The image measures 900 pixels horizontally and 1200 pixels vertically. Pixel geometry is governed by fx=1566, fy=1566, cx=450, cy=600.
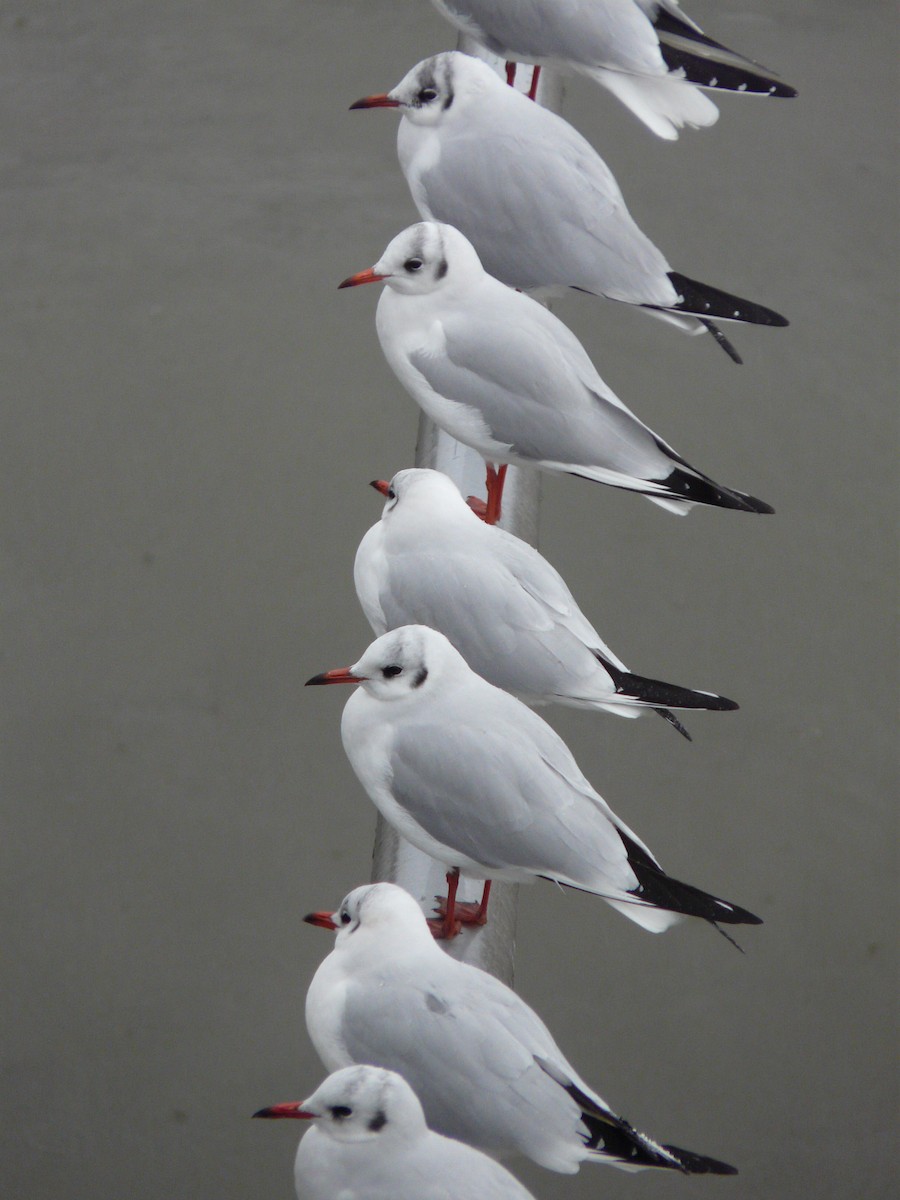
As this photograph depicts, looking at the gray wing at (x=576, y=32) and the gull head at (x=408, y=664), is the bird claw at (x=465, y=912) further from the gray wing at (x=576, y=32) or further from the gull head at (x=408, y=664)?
the gray wing at (x=576, y=32)

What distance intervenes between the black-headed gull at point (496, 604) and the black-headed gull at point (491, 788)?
0.22 feet

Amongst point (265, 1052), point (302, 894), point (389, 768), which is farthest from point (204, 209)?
point (389, 768)

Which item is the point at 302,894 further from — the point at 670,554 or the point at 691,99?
the point at 691,99

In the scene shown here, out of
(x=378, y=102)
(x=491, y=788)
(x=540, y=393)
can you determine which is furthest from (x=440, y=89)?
(x=491, y=788)

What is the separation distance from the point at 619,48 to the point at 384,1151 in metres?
1.20

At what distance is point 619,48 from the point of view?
5.49 ft

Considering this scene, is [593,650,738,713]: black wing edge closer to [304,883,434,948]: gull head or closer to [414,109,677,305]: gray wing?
[304,883,434,948]: gull head

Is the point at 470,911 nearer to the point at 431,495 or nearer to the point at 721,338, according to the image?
the point at 431,495

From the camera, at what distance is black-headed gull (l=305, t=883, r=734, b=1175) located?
98 cm

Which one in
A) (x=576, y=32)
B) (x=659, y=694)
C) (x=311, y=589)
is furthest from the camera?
(x=311, y=589)

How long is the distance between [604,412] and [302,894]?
1.11m

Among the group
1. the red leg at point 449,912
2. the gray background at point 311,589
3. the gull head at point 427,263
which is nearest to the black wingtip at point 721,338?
the gull head at point 427,263

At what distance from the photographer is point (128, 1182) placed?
204 centimetres

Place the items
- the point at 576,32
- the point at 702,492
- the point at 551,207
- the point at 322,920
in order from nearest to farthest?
1. the point at 322,920
2. the point at 702,492
3. the point at 551,207
4. the point at 576,32
